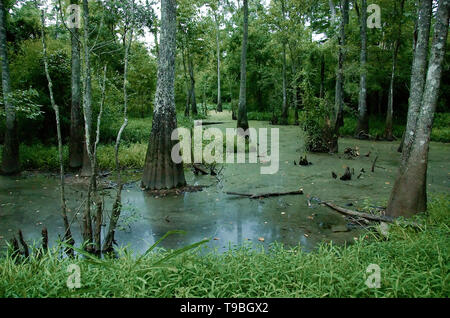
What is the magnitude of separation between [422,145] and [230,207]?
11.5 ft

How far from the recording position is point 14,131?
29.5ft

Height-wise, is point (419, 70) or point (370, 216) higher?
point (419, 70)

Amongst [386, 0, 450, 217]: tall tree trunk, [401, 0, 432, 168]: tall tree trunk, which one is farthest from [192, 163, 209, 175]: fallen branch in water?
[401, 0, 432, 168]: tall tree trunk

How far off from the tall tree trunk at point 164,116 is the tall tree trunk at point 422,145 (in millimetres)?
4793

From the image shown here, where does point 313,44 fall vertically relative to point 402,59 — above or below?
above

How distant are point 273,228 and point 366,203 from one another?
1.86 metres

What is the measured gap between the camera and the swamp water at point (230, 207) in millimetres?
4973

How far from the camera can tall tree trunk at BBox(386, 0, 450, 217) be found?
4.84 m

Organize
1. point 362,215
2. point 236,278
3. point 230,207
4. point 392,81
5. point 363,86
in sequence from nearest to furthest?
point 236,278 → point 362,215 → point 230,207 → point 392,81 → point 363,86

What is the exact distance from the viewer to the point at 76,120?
9.29m

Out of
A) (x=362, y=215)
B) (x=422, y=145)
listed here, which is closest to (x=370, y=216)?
(x=362, y=215)

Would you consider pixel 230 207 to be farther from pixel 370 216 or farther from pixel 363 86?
pixel 363 86
